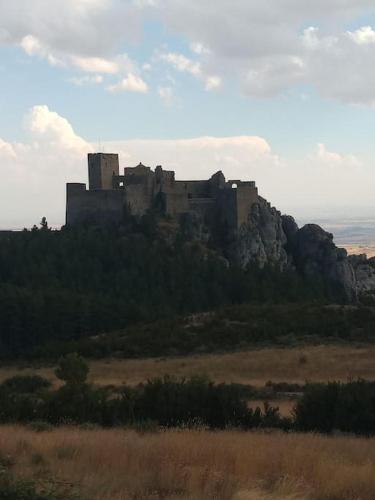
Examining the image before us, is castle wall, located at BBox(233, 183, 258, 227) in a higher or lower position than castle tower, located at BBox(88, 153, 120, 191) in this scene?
lower

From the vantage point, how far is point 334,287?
6788 centimetres

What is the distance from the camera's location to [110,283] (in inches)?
2356

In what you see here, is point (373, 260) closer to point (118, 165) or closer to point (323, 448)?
point (118, 165)

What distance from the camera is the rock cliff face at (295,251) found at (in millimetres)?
68562

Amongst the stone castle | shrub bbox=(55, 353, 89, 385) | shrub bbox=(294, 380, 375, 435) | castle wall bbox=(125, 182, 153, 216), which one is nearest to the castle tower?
the stone castle

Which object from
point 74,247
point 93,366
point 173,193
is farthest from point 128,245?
point 93,366

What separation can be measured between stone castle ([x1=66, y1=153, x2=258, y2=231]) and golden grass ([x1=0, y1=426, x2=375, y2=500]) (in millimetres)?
57188

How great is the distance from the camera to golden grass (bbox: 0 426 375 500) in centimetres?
772

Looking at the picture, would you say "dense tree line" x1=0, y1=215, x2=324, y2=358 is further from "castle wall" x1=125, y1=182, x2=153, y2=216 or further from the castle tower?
the castle tower

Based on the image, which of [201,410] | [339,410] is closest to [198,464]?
[201,410]

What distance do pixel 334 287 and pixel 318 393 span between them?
5424cm

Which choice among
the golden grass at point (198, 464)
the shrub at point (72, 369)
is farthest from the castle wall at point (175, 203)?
the golden grass at point (198, 464)

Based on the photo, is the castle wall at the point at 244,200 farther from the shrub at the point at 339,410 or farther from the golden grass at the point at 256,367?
→ the shrub at the point at 339,410

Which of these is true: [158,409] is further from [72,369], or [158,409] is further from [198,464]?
[72,369]
